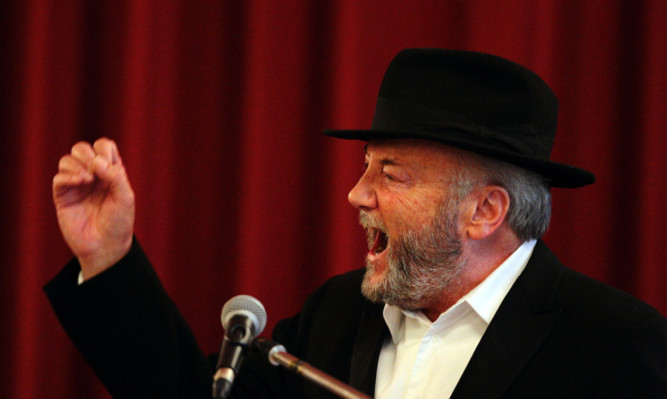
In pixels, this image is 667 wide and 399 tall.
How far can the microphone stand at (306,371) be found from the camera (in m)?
0.94

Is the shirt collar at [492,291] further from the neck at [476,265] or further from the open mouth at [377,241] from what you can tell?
the open mouth at [377,241]

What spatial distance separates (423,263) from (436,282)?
6 centimetres

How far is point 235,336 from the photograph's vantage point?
3.30 feet

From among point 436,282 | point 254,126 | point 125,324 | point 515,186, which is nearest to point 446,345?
point 436,282

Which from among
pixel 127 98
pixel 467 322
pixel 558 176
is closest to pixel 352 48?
pixel 127 98

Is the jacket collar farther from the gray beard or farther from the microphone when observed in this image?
the microphone

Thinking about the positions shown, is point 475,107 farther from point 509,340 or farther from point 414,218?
point 509,340

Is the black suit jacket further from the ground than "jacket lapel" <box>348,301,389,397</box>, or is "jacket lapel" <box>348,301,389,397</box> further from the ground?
the black suit jacket

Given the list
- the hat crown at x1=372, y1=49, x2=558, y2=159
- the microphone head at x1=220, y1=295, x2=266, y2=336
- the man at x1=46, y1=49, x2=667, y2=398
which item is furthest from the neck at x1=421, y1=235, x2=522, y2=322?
the microphone head at x1=220, y1=295, x2=266, y2=336

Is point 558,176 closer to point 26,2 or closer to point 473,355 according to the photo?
point 473,355

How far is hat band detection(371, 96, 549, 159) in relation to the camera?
138cm

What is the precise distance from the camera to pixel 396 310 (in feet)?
5.12

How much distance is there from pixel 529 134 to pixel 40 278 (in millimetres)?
1536

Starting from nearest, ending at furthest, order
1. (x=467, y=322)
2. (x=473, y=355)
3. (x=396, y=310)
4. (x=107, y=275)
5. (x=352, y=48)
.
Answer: (x=107, y=275) → (x=473, y=355) → (x=467, y=322) → (x=396, y=310) → (x=352, y=48)
